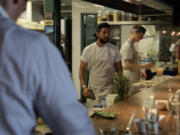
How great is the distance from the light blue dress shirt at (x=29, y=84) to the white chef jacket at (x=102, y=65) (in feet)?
9.90

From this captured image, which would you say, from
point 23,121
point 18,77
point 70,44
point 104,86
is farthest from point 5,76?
point 70,44

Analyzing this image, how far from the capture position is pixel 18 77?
3.18ft

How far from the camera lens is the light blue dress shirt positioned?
3.17 feet

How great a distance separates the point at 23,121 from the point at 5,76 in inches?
6.6

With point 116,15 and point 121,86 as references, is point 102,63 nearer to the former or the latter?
point 121,86

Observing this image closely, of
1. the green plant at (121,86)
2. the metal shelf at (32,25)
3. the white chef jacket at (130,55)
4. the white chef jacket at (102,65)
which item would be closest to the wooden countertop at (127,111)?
the green plant at (121,86)

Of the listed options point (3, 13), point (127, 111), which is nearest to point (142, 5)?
point (127, 111)

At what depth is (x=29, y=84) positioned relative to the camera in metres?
0.97

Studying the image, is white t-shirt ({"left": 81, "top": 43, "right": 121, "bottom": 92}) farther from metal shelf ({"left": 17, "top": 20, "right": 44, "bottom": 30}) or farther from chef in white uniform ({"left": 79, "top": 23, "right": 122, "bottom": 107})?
metal shelf ({"left": 17, "top": 20, "right": 44, "bottom": 30})

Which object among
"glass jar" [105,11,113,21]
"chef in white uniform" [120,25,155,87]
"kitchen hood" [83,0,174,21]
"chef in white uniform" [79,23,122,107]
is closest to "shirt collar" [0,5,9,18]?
"kitchen hood" [83,0,174,21]

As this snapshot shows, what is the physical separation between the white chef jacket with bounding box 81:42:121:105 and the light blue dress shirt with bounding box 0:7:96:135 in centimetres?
302

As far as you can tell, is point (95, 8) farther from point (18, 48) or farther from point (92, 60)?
point (18, 48)

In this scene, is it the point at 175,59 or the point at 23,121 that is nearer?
the point at 23,121

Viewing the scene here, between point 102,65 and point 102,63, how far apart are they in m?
0.03
